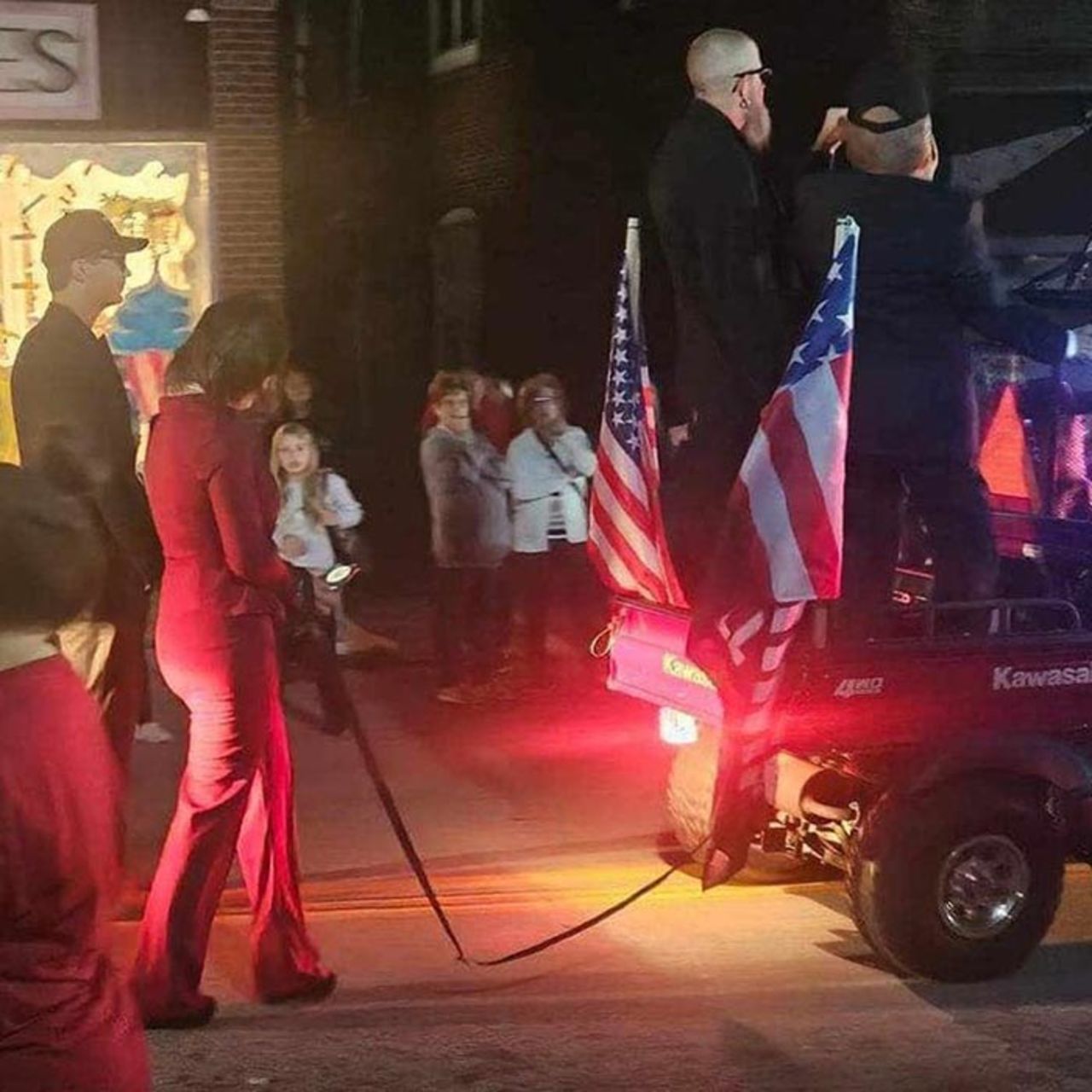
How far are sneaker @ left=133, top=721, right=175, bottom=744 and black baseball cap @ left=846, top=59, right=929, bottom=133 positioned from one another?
5057 mm

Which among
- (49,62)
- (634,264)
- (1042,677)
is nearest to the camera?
(1042,677)

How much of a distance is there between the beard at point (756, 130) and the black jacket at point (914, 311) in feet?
1.00

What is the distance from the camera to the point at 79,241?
6777 mm

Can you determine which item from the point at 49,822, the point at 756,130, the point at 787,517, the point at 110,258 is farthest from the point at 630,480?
the point at 49,822

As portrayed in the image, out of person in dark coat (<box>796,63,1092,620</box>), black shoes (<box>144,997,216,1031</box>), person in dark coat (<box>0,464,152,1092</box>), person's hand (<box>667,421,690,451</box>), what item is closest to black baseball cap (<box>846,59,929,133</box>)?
person in dark coat (<box>796,63,1092,620</box>)

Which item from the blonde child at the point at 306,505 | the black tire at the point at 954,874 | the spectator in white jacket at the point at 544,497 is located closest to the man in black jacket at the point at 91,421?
the black tire at the point at 954,874

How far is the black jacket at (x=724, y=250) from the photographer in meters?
5.88

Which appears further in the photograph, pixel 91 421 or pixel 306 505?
pixel 306 505

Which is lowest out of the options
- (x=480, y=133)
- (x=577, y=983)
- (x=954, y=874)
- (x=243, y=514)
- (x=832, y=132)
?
(x=577, y=983)

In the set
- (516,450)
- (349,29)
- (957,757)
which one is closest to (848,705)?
(957,757)

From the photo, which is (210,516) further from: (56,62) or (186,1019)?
(56,62)

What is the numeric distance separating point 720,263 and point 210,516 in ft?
5.22

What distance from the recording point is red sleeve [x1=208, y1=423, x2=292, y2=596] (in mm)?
5551

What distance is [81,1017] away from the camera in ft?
9.95
